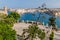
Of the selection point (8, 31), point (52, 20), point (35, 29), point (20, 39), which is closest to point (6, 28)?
point (8, 31)

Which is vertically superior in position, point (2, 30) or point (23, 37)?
point (2, 30)

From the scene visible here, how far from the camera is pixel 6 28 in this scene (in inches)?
1412

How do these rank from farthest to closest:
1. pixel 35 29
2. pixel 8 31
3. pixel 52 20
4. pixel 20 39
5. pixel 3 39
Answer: pixel 52 20
pixel 20 39
pixel 35 29
pixel 8 31
pixel 3 39

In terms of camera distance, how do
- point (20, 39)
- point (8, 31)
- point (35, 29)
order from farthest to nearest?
1. point (20, 39)
2. point (35, 29)
3. point (8, 31)

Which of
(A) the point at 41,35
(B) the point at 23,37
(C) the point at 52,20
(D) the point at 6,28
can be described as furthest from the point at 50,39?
(C) the point at 52,20

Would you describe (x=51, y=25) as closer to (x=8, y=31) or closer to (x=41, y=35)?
(x=41, y=35)

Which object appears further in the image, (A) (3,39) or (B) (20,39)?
(B) (20,39)

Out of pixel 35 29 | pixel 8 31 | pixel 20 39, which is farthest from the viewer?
pixel 20 39

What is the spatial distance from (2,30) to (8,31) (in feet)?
2.95

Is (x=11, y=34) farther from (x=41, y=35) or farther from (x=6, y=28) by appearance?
(x=41, y=35)

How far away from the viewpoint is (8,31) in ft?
115

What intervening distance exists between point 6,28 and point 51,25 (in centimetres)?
3693

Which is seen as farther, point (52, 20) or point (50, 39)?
point (52, 20)

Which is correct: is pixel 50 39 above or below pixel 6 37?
below
